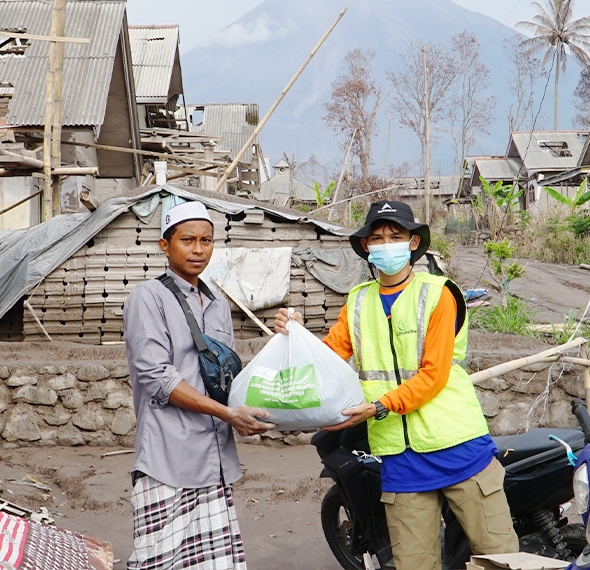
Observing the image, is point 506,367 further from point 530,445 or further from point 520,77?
point 520,77

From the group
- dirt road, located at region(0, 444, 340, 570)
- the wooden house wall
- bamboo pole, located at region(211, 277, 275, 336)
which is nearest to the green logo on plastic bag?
dirt road, located at region(0, 444, 340, 570)

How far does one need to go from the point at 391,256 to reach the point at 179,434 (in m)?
1.09

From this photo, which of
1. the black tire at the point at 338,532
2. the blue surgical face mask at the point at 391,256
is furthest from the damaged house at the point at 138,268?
the blue surgical face mask at the point at 391,256

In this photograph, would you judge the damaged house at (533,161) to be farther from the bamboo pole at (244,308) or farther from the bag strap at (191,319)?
the bag strap at (191,319)

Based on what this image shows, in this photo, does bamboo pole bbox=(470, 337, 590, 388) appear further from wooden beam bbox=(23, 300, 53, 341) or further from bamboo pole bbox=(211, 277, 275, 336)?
wooden beam bbox=(23, 300, 53, 341)

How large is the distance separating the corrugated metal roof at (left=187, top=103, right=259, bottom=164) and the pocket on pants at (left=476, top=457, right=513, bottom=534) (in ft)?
80.5

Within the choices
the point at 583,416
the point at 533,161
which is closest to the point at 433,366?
the point at 583,416

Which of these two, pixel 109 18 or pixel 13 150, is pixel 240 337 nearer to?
pixel 13 150

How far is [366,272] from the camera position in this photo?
9375mm

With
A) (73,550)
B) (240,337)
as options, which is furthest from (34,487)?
(240,337)

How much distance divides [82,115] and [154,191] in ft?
11.0

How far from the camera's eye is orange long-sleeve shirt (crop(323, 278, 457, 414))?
8.20 feet

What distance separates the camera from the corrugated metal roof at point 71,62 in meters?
11.4

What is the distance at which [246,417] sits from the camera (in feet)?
8.20
